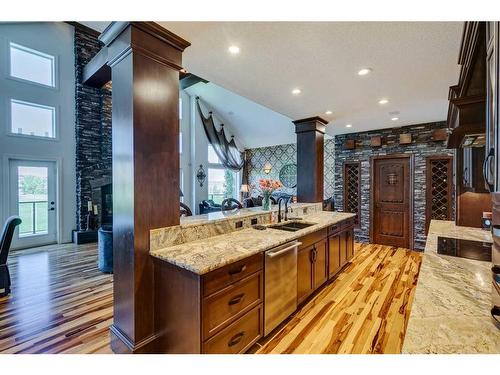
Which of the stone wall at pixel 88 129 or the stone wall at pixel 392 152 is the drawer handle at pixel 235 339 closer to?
the stone wall at pixel 392 152

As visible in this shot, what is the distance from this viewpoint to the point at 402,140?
5184 mm

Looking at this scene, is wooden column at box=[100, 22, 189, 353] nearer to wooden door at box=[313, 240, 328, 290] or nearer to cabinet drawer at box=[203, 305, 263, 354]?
cabinet drawer at box=[203, 305, 263, 354]

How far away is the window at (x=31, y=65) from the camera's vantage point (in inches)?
202

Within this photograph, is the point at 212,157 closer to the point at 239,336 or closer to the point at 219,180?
the point at 219,180

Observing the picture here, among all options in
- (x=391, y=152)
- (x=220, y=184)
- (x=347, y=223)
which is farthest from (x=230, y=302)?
(x=220, y=184)

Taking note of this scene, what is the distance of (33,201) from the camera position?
Answer: 541 centimetres

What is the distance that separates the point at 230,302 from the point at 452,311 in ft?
4.08

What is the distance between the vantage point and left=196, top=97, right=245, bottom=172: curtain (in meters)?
8.56

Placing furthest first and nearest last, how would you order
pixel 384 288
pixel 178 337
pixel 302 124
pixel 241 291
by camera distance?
pixel 302 124 < pixel 384 288 < pixel 241 291 < pixel 178 337

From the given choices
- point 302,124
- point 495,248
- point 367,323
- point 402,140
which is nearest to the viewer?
point 495,248
